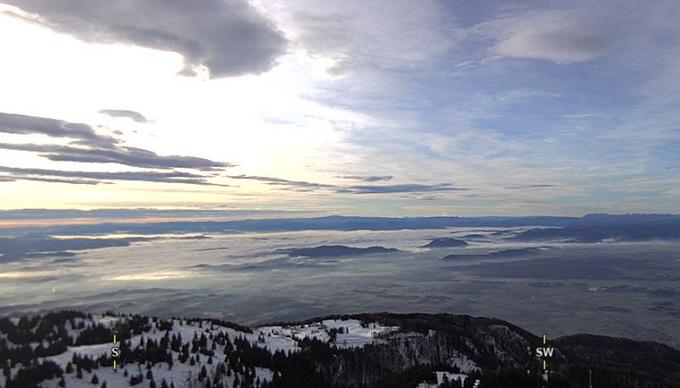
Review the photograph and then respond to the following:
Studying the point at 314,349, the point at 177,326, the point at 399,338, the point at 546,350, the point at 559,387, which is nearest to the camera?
the point at 546,350

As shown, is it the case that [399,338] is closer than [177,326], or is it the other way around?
[177,326]

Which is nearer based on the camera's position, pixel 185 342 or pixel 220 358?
pixel 220 358

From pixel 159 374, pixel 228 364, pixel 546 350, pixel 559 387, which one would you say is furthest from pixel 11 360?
pixel 559 387

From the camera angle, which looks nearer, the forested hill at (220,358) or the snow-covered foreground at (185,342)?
the snow-covered foreground at (185,342)

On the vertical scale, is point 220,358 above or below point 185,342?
below

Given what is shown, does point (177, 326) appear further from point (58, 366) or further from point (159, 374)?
point (58, 366)

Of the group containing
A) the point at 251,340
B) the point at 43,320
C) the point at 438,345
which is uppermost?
the point at 43,320

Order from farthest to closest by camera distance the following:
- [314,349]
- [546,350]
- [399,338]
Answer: [399,338] → [314,349] → [546,350]

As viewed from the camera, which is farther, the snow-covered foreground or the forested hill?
the forested hill

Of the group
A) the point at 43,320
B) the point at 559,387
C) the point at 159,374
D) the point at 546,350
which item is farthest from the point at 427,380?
the point at 43,320

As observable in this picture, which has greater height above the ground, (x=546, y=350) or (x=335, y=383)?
(x=546, y=350)

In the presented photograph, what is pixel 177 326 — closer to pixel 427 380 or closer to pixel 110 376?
pixel 110 376
